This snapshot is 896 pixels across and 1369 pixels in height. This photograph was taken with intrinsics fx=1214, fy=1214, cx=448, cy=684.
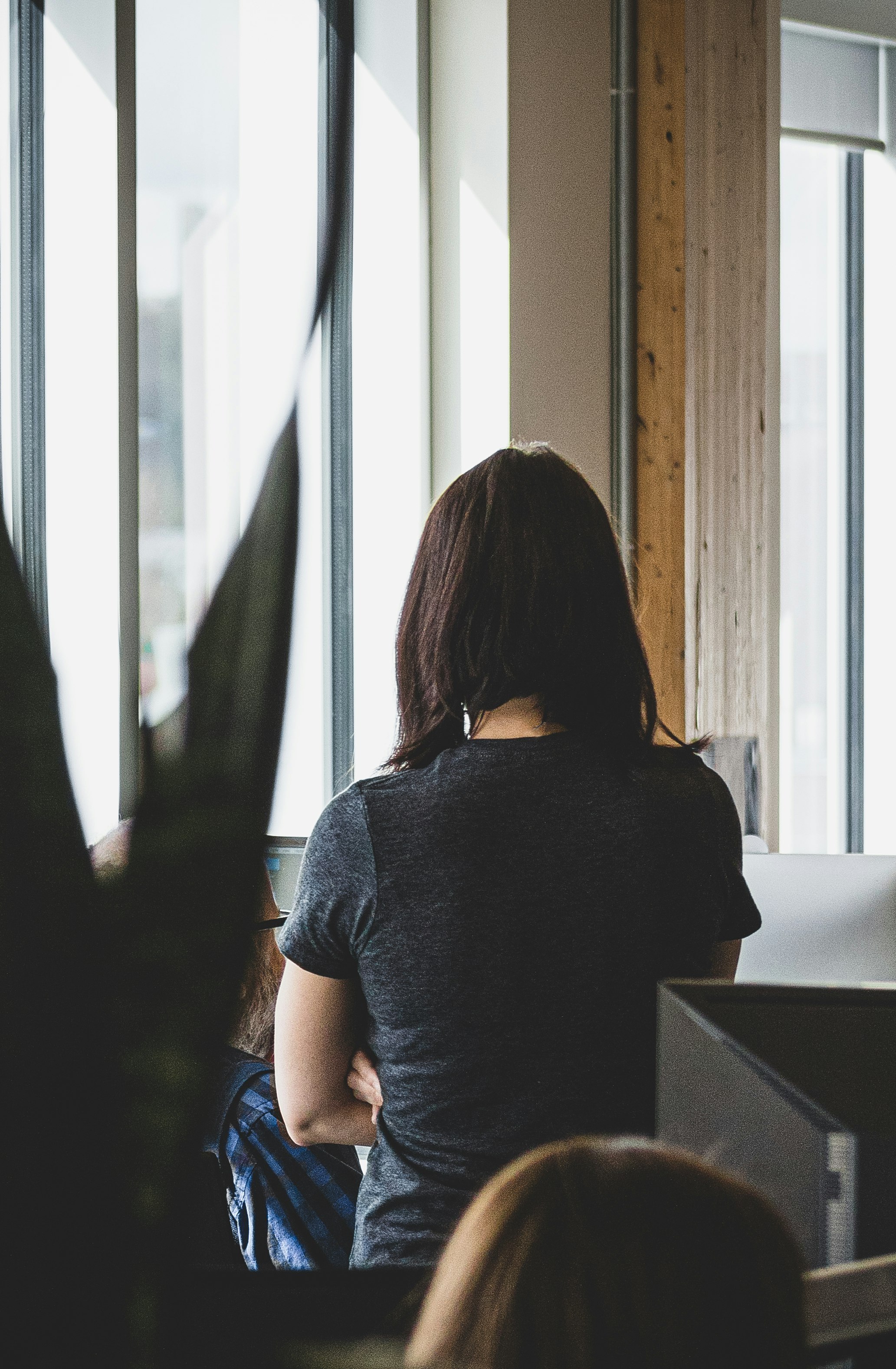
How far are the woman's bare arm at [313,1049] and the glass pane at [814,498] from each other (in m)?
2.99

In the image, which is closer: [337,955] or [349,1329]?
[349,1329]

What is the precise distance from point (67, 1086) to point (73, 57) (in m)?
0.12

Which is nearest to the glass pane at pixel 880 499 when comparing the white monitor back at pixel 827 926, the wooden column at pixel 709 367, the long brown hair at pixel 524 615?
the wooden column at pixel 709 367

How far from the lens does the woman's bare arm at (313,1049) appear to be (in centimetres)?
88

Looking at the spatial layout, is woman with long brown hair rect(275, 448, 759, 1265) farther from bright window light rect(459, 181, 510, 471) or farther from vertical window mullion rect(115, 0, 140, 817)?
bright window light rect(459, 181, 510, 471)

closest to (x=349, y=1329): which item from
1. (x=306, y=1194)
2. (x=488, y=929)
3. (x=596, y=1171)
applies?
(x=596, y=1171)

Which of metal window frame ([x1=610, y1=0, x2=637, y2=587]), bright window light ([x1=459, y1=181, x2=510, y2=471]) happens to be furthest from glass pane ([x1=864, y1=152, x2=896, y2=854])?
bright window light ([x1=459, y1=181, x2=510, y2=471])

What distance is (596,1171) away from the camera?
0.16m

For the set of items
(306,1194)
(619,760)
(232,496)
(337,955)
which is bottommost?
(306,1194)

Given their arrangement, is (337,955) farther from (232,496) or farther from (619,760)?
(232,496)

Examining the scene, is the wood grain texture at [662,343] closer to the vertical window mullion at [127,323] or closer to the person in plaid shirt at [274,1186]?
the person in plaid shirt at [274,1186]

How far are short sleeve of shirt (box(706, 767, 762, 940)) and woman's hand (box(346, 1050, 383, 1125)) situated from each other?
0.91 feet

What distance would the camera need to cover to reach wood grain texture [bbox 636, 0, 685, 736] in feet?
8.98

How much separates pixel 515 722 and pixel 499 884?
13cm
